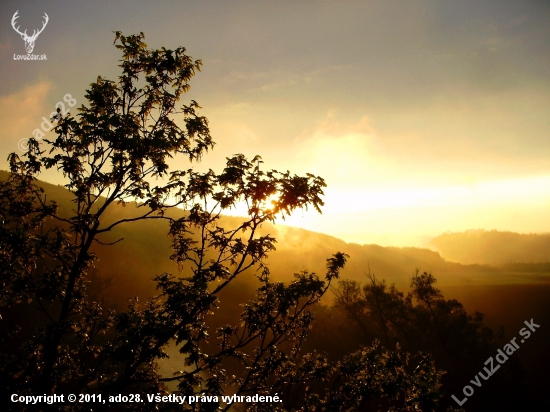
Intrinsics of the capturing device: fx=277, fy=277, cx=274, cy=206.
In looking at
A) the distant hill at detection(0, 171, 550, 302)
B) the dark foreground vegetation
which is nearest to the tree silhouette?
the dark foreground vegetation

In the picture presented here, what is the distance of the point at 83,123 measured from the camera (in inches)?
297

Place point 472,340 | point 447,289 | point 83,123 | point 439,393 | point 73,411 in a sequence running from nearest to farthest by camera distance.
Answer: point 439,393 → point 73,411 → point 83,123 → point 472,340 → point 447,289

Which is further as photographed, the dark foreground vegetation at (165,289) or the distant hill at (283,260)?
the distant hill at (283,260)

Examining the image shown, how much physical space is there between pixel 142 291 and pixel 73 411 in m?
84.0

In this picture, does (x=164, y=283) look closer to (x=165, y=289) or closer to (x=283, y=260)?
(x=165, y=289)

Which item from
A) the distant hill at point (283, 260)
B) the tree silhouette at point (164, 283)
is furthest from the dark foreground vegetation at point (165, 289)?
the distant hill at point (283, 260)

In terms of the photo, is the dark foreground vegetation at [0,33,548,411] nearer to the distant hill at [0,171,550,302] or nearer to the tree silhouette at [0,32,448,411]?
the tree silhouette at [0,32,448,411]

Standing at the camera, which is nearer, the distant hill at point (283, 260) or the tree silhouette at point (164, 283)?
the tree silhouette at point (164, 283)

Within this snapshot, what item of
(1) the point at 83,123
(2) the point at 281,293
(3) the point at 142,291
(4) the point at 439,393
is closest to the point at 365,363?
(4) the point at 439,393

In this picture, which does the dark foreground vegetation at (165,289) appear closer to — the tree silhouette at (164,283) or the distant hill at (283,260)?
the tree silhouette at (164,283)

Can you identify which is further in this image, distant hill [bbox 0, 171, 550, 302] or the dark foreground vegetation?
distant hill [bbox 0, 171, 550, 302]

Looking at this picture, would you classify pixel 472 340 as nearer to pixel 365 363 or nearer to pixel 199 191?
pixel 365 363

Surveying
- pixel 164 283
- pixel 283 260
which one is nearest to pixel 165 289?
pixel 164 283

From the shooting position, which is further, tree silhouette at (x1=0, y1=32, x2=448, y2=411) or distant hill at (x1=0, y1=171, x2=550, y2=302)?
distant hill at (x1=0, y1=171, x2=550, y2=302)
